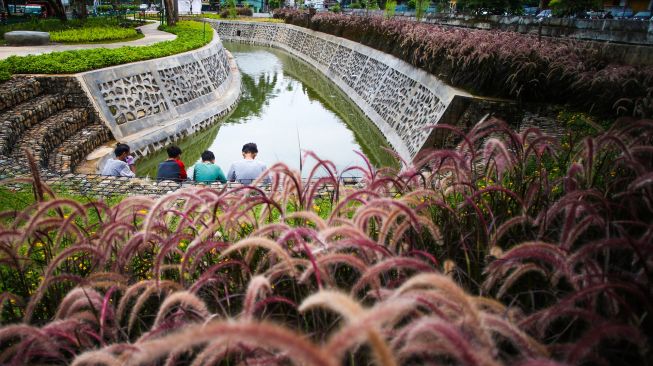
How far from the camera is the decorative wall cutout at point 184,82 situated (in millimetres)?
10094

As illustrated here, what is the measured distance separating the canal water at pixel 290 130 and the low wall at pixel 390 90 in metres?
0.42

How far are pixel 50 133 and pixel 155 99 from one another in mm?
2809

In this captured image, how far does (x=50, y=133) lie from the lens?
6.99m

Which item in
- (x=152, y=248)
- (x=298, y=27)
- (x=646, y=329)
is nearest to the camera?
(x=646, y=329)

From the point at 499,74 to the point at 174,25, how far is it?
1694 centimetres

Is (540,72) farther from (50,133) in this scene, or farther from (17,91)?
(17,91)

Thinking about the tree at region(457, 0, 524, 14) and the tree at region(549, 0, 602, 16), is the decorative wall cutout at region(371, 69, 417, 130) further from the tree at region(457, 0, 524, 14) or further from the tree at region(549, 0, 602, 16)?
the tree at region(457, 0, 524, 14)

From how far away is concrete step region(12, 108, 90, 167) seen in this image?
20.5 feet

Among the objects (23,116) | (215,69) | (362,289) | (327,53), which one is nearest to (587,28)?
(215,69)

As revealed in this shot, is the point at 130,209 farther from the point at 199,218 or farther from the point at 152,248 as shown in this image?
the point at 199,218

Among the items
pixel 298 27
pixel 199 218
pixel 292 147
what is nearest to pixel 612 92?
pixel 199 218

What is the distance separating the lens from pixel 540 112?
6.42m

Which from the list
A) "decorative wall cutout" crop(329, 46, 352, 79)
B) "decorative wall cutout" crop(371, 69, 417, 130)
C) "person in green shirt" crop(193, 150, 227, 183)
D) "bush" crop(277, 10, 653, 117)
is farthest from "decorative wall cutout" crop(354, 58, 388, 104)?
"person in green shirt" crop(193, 150, 227, 183)

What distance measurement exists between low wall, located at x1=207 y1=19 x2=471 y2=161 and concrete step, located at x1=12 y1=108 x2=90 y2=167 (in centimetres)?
544
